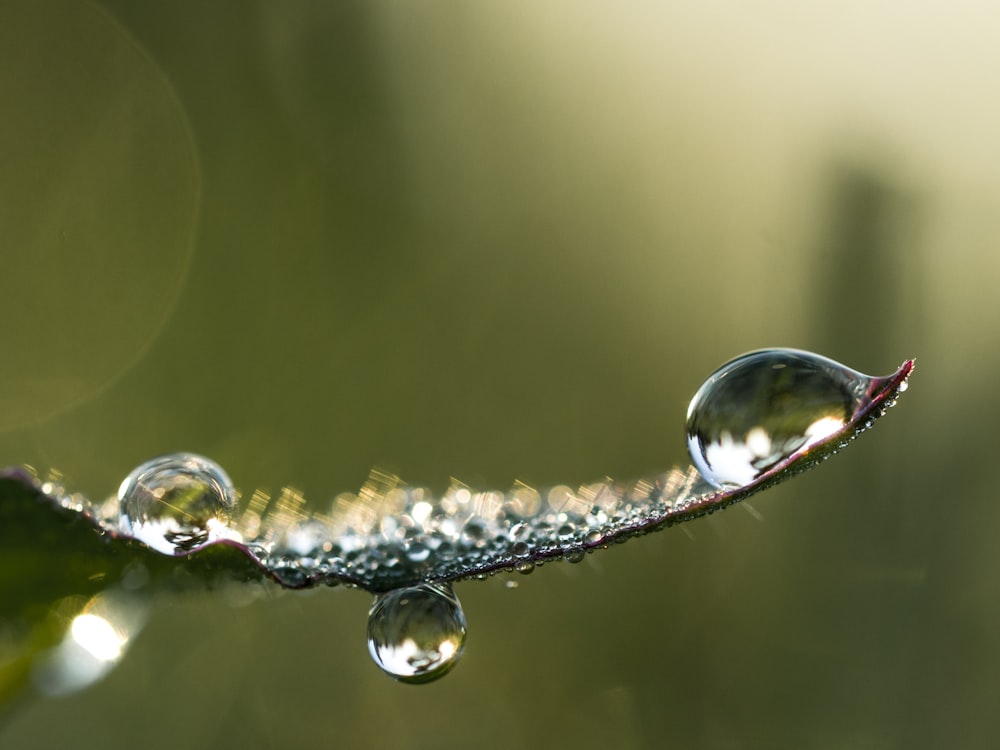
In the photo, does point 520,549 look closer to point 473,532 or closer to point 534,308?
point 473,532

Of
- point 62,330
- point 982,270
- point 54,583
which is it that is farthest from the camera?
point 982,270

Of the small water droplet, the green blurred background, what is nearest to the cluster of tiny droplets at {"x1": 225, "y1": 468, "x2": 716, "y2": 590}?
the small water droplet

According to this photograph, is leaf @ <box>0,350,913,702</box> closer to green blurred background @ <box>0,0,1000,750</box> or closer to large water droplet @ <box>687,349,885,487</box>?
large water droplet @ <box>687,349,885,487</box>

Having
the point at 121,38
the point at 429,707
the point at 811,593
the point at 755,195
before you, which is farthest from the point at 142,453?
the point at 755,195

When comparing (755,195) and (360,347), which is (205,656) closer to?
(360,347)

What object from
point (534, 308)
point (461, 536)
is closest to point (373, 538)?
point (461, 536)

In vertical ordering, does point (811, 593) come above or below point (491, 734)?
above

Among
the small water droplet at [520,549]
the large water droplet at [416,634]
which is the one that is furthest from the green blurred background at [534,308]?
the small water droplet at [520,549]
